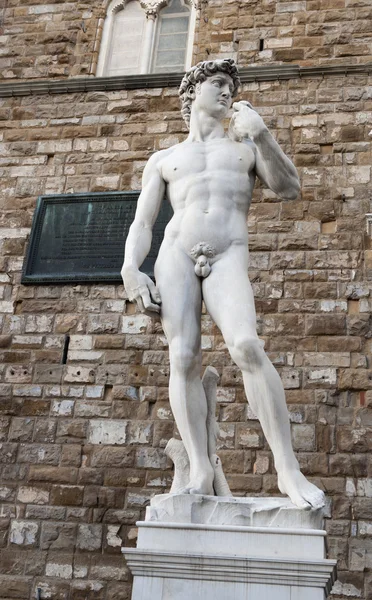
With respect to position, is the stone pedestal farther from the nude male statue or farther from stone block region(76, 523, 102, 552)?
stone block region(76, 523, 102, 552)

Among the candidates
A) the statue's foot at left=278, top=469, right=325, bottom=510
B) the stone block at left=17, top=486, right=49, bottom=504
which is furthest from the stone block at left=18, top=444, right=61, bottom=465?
the statue's foot at left=278, top=469, right=325, bottom=510

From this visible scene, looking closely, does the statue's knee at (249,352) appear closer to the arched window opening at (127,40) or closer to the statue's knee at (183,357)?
the statue's knee at (183,357)

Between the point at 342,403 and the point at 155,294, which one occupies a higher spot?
the point at 342,403

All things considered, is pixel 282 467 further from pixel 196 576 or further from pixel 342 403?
pixel 342 403

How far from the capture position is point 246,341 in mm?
3898

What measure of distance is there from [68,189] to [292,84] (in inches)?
97.7

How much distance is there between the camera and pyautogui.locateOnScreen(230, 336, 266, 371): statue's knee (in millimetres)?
3896

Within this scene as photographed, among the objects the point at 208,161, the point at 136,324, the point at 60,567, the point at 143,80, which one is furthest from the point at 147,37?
the point at 60,567

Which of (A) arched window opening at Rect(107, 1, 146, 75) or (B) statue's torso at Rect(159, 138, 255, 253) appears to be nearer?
(B) statue's torso at Rect(159, 138, 255, 253)

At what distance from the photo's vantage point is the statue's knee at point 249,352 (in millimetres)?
3896

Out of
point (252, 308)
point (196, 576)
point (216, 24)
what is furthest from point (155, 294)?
point (216, 24)

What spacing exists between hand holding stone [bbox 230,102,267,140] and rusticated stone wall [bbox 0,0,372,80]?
403cm

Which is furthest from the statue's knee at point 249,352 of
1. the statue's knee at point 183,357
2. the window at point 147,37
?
the window at point 147,37

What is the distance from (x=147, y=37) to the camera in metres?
8.88
